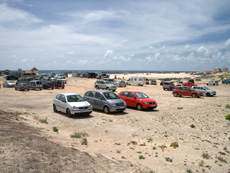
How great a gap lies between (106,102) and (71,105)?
110 inches

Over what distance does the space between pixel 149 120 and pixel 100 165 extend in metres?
7.66

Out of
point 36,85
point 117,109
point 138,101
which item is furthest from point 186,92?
point 36,85

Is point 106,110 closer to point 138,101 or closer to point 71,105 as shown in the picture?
point 71,105

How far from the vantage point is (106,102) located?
15.3 metres

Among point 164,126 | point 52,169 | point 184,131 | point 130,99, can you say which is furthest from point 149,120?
point 52,169

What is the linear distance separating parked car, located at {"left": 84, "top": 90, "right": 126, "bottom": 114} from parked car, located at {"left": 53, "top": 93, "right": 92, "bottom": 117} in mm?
1597

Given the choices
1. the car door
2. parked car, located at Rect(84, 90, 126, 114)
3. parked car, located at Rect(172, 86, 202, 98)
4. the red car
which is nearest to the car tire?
parked car, located at Rect(84, 90, 126, 114)

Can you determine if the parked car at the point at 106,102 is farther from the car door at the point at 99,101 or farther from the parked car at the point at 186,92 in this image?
the parked car at the point at 186,92

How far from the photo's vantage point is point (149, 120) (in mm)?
13398

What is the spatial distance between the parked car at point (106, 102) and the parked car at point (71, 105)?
1597 millimetres

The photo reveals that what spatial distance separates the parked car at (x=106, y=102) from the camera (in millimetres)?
15078

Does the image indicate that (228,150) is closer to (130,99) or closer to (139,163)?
(139,163)

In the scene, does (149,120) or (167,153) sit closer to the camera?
(167,153)

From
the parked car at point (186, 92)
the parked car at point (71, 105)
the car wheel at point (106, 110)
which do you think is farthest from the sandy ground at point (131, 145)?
the parked car at point (186, 92)
